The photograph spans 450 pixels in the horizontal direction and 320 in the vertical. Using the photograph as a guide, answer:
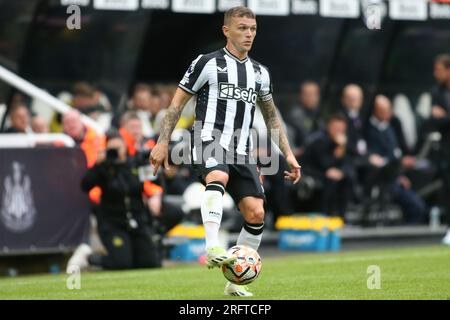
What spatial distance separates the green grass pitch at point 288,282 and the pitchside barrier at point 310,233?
2.93m

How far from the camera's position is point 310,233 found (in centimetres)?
1761

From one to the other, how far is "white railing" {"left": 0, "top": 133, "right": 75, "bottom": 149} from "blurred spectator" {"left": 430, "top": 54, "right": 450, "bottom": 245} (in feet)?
16.3

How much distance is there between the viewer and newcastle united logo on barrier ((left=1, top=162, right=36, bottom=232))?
46.1 feet

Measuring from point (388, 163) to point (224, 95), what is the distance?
9738 millimetres

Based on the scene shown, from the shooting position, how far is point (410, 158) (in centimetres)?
2016

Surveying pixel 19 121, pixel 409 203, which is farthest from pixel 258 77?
pixel 409 203

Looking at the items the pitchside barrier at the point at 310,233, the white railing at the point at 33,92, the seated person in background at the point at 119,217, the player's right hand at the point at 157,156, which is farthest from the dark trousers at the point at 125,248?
the player's right hand at the point at 157,156

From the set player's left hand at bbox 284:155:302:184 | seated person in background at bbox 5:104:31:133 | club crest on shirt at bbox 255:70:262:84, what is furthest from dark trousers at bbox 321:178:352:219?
club crest on shirt at bbox 255:70:262:84

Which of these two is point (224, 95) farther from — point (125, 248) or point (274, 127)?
point (125, 248)

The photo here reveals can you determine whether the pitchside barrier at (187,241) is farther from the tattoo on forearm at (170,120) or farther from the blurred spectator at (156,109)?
the tattoo on forearm at (170,120)

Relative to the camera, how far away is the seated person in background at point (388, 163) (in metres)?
19.3

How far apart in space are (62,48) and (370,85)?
5640mm

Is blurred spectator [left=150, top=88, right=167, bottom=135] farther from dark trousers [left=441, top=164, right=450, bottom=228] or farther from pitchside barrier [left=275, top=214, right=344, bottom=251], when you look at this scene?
dark trousers [left=441, top=164, right=450, bottom=228]

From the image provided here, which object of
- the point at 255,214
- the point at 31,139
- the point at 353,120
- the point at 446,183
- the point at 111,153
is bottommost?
the point at 446,183
